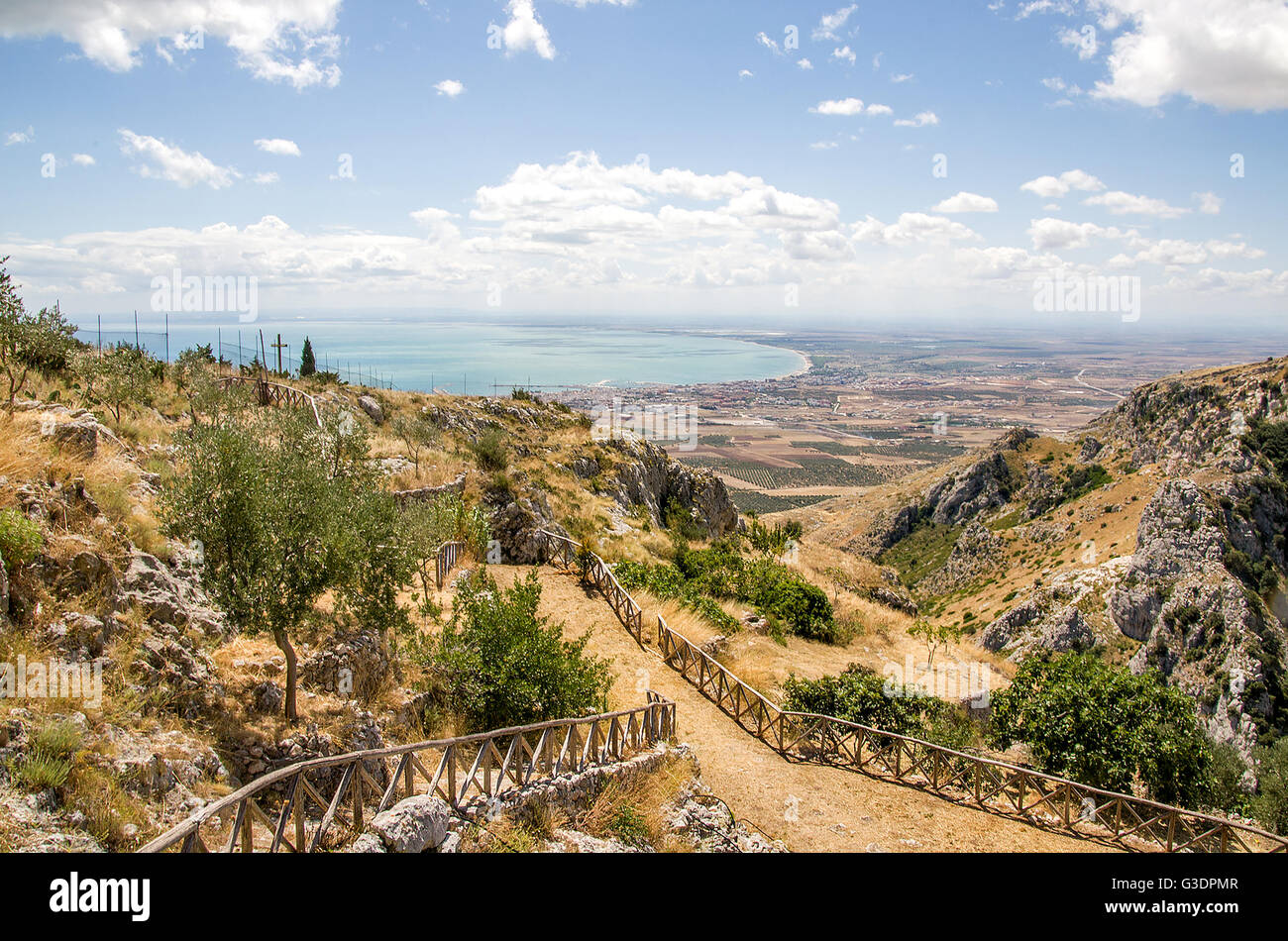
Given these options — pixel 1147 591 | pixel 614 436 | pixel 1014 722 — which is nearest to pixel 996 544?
pixel 1147 591

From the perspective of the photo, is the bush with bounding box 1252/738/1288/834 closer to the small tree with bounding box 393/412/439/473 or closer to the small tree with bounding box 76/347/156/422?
the small tree with bounding box 393/412/439/473

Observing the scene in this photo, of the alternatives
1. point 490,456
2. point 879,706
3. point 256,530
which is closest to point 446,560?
point 490,456

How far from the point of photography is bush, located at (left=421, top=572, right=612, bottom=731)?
32.3 feet

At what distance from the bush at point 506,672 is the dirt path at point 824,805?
101 inches

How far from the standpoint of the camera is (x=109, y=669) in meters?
7.00

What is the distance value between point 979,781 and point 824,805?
8.55ft

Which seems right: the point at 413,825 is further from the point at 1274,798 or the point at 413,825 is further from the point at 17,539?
the point at 1274,798

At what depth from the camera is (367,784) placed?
22.7 feet

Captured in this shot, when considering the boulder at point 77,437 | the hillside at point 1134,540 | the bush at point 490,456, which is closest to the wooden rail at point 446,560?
the bush at point 490,456

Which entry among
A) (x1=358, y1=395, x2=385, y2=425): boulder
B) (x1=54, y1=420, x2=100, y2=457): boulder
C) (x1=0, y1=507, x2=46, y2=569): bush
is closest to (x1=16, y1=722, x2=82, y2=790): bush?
(x1=0, y1=507, x2=46, y2=569): bush

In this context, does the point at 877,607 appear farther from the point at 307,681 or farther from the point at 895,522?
the point at 895,522

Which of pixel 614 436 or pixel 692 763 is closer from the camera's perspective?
pixel 692 763
